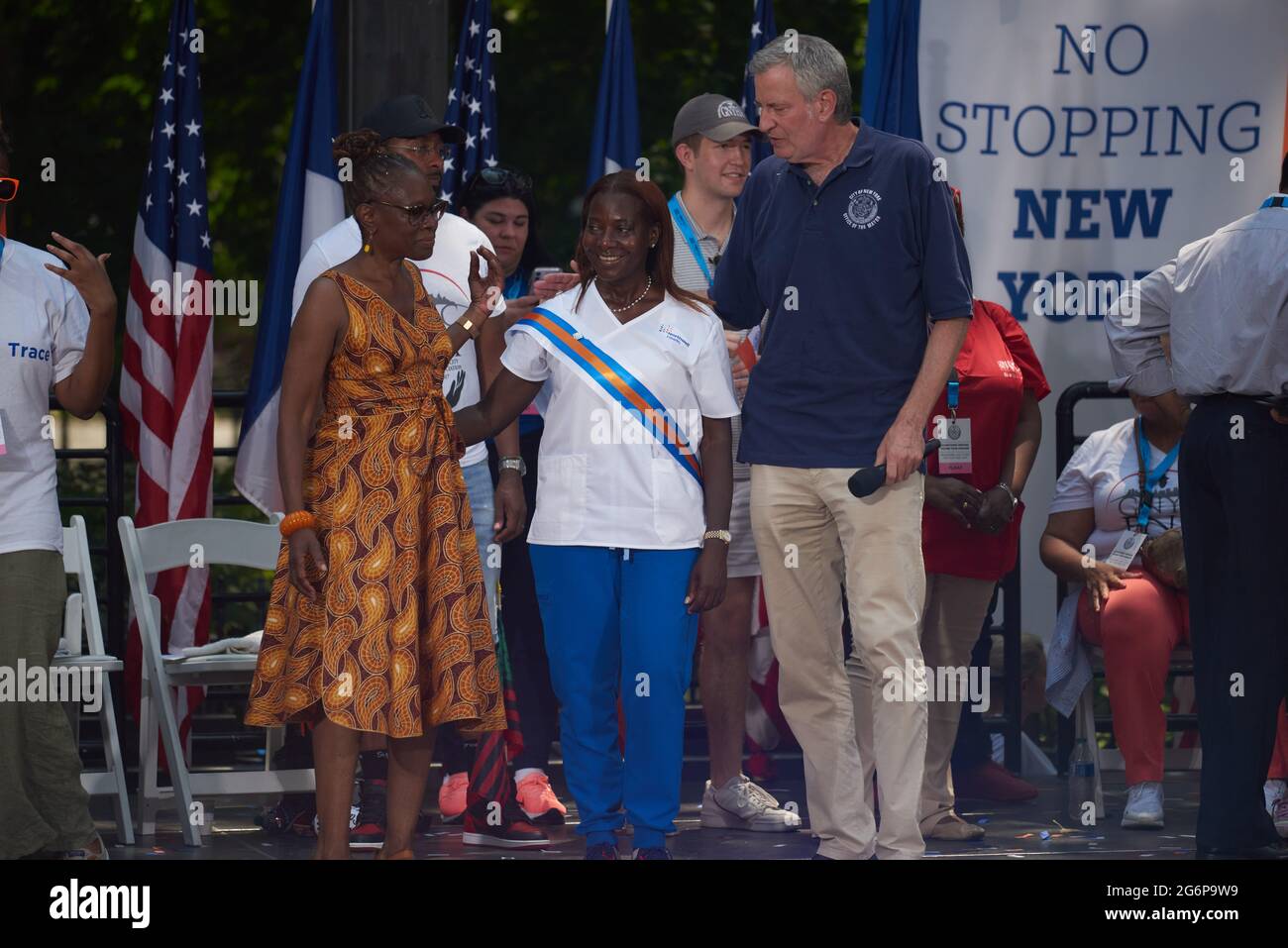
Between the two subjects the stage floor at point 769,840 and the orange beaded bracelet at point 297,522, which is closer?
the orange beaded bracelet at point 297,522

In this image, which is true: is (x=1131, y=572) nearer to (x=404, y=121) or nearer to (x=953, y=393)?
(x=953, y=393)

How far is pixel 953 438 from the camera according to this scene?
6844 millimetres

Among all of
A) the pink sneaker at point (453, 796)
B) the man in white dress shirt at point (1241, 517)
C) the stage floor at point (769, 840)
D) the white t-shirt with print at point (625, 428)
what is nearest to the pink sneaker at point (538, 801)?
the stage floor at point (769, 840)

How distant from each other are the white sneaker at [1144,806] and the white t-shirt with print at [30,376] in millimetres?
3846

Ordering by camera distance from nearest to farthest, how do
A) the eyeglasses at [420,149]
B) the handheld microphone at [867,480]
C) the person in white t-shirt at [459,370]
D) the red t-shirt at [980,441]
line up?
1. the handheld microphone at [867,480]
2. the eyeglasses at [420,149]
3. the person in white t-shirt at [459,370]
4. the red t-shirt at [980,441]

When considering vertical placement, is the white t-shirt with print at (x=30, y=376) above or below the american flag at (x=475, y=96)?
below

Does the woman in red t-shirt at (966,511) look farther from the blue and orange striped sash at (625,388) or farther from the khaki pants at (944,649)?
the blue and orange striped sash at (625,388)

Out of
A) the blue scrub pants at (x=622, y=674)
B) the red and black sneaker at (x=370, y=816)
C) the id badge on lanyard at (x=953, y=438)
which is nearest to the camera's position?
the blue scrub pants at (x=622, y=674)

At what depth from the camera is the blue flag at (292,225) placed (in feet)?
26.1

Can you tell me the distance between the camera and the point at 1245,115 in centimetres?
871

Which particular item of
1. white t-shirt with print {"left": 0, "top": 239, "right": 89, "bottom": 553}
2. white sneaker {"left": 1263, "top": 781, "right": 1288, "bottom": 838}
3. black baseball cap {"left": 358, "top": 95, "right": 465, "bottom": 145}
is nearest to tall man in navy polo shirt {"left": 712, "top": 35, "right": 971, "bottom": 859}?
black baseball cap {"left": 358, "top": 95, "right": 465, "bottom": 145}

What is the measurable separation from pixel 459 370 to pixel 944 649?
194cm

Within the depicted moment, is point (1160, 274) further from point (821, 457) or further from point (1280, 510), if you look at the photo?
point (821, 457)
